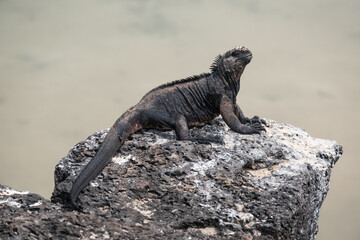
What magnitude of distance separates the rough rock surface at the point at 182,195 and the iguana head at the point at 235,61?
0.76 meters

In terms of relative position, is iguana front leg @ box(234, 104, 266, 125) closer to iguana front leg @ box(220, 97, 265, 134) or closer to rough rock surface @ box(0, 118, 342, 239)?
iguana front leg @ box(220, 97, 265, 134)

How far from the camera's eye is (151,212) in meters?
5.12

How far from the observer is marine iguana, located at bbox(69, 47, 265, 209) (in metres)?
5.91

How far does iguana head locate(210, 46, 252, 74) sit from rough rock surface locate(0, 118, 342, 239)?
29.8 inches

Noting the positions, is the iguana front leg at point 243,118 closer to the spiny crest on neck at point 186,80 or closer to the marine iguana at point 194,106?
the marine iguana at point 194,106

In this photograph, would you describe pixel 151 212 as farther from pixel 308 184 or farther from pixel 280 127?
pixel 280 127

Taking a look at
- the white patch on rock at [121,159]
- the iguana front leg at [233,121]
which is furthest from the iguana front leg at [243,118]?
the white patch on rock at [121,159]

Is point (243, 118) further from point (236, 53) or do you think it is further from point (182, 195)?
point (182, 195)

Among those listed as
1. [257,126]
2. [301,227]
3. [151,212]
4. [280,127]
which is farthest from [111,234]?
[280,127]

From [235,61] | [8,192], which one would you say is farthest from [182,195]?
[235,61]

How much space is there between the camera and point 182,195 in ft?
17.1

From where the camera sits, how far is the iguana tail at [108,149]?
5.28m

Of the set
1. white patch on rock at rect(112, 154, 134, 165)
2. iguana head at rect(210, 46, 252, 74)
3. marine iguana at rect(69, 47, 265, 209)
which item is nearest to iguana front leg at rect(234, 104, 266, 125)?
marine iguana at rect(69, 47, 265, 209)

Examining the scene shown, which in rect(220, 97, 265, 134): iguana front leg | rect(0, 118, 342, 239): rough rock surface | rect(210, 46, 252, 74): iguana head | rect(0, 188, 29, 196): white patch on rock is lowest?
rect(0, 188, 29, 196): white patch on rock
